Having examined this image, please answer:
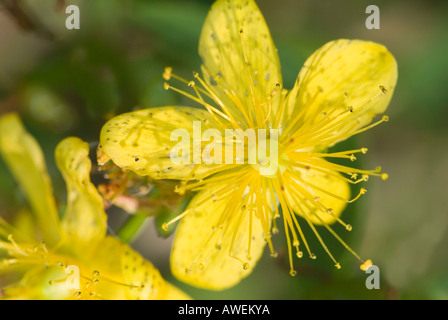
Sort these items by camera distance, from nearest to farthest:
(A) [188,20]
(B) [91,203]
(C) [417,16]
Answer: (B) [91,203]
(A) [188,20]
(C) [417,16]

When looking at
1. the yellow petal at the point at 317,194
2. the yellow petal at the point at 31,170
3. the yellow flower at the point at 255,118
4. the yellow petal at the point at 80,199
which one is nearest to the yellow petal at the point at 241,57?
the yellow flower at the point at 255,118

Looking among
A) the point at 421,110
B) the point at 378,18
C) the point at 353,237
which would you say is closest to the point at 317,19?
the point at 378,18

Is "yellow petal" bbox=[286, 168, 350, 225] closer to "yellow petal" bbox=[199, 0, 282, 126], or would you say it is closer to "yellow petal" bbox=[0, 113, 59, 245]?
"yellow petal" bbox=[199, 0, 282, 126]

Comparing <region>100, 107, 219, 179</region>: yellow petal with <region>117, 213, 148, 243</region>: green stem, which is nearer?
<region>100, 107, 219, 179</region>: yellow petal

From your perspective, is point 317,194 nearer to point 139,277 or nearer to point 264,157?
point 264,157

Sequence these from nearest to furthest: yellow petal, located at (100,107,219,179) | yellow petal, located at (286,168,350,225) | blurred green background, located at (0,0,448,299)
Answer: yellow petal, located at (100,107,219,179) < yellow petal, located at (286,168,350,225) < blurred green background, located at (0,0,448,299)

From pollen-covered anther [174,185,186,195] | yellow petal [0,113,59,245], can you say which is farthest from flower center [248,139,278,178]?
yellow petal [0,113,59,245]

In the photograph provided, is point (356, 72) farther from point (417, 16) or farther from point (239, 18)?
point (417, 16)
